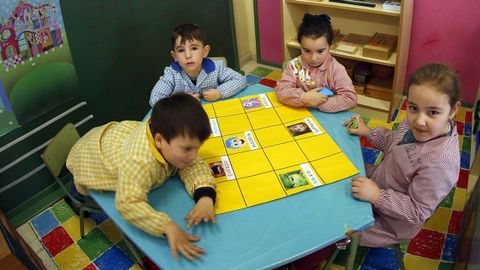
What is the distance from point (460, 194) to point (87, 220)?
7.69ft

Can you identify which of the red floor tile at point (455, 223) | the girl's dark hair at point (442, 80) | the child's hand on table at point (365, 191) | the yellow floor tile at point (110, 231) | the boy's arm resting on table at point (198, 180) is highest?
the girl's dark hair at point (442, 80)

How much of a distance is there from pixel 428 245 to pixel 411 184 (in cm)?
94

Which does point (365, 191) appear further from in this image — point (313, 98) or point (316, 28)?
point (316, 28)

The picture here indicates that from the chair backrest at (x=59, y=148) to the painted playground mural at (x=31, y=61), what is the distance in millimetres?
565

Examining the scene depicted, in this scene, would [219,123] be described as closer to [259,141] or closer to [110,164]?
[259,141]

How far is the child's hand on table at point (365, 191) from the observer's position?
1.50m

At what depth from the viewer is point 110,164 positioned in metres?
1.66

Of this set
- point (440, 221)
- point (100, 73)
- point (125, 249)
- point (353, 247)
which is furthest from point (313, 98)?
point (100, 73)

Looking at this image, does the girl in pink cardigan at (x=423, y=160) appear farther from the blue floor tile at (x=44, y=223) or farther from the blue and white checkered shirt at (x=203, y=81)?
the blue floor tile at (x=44, y=223)

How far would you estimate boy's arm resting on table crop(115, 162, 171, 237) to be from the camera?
141 centimetres

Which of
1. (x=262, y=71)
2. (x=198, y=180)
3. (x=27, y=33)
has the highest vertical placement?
(x=27, y=33)

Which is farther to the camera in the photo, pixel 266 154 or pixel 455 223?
pixel 455 223

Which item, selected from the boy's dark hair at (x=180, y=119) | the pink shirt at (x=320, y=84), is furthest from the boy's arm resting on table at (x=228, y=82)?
the boy's dark hair at (x=180, y=119)

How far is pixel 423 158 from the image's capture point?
1.51 metres
